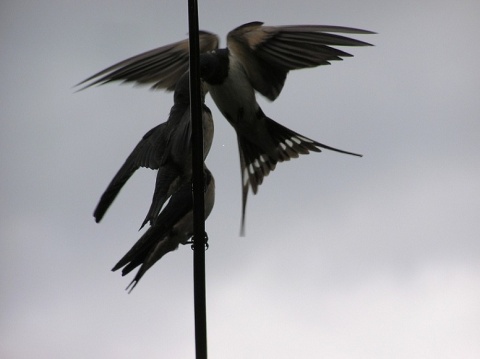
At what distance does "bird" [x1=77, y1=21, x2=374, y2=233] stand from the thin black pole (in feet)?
4.66

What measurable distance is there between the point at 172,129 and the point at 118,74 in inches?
20.7

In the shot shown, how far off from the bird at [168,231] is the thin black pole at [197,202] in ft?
2.94

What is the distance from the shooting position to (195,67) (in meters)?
1.74

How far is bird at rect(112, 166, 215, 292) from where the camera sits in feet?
8.44

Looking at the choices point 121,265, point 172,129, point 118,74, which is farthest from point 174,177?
point 118,74

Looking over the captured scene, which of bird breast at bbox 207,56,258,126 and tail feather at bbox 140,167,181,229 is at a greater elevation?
bird breast at bbox 207,56,258,126

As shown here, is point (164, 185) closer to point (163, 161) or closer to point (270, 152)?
point (163, 161)

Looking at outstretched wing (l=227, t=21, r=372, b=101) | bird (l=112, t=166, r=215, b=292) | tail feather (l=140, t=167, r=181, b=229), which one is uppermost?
outstretched wing (l=227, t=21, r=372, b=101)

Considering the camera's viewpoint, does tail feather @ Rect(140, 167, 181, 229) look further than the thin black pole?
Yes

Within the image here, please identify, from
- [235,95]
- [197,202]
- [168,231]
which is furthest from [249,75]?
[197,202]

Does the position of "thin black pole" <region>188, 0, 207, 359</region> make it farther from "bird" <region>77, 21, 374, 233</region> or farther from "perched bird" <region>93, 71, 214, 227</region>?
"bird" <region>77, 21, 374, 233</region>

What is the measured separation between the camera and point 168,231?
2738 mm

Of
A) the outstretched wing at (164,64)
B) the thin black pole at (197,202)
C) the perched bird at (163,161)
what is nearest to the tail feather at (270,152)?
the outstretched wing at (164,64)

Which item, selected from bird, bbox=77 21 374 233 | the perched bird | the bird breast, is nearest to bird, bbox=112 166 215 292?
the perched bird
